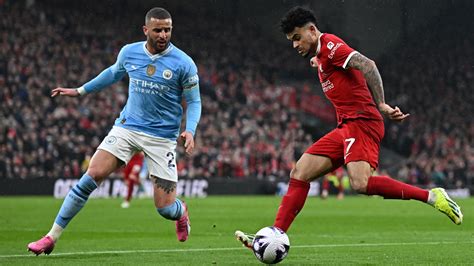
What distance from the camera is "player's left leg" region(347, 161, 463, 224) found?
862 centimetres

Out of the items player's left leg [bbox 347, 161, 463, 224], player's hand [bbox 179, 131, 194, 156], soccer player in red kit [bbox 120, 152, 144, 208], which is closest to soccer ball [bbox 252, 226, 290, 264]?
player's left leg [bbox 347, 161, 463, 224]

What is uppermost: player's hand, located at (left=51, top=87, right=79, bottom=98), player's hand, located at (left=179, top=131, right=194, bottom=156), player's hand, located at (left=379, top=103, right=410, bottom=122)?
player's hand, located at (left=379, top=103, right=410, bottom=122)

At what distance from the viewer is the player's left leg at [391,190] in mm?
8617

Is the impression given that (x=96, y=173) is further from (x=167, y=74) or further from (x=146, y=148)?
(x=167, y=74)

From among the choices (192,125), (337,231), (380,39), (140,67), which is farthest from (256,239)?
(380,39)

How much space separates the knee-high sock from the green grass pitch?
38cm

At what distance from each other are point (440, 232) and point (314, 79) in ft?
100

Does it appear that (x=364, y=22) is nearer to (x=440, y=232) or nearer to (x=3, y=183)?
(x=3, y=183)

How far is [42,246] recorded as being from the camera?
8.94m

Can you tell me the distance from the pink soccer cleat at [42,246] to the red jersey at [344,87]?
9.73 ft

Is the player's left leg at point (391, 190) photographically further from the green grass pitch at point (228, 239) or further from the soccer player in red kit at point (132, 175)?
the soccer player in red kit at point (132, 175)

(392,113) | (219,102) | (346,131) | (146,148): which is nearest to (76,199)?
(146,148)

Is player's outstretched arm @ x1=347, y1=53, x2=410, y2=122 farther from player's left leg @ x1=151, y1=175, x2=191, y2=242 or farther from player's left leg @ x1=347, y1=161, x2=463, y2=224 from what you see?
player's left leg @ x1=151, y1=175, x2=191, y2=242

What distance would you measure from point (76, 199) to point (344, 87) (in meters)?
2.79
